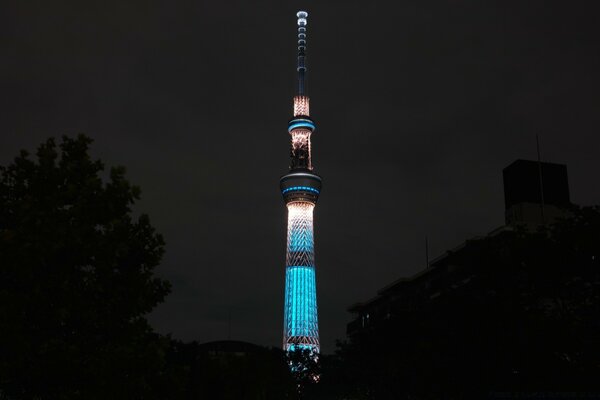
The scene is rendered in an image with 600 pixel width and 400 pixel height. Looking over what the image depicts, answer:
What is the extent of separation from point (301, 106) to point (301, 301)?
40.1m

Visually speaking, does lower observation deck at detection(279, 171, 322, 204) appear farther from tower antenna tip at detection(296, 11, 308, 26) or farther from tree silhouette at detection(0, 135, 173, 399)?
tree silhouette at detection(0, 135, 173, 399)

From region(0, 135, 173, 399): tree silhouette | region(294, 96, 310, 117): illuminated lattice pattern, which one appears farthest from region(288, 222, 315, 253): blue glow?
region(0, 135, 173, 399): tree silhouette

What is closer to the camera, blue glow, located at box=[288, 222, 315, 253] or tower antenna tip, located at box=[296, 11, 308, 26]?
blue glow, located at box=[288, 222, 315, 253]

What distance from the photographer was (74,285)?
22.6 meters

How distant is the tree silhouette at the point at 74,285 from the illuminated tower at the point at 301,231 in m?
110

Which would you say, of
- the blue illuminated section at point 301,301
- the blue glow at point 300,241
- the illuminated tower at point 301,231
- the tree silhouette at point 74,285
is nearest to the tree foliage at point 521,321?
the tree silhouette at point 74,285

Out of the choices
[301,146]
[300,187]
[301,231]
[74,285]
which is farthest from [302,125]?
[74,285]

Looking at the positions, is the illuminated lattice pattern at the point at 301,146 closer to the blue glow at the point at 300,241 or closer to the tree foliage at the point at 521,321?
the blue glow at the point at 300,241

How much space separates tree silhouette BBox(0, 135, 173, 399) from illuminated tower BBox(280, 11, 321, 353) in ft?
361

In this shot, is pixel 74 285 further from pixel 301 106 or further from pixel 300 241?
pixel 301 106

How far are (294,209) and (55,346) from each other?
415ft

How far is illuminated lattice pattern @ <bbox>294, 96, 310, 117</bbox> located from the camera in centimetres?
15512

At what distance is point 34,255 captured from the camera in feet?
70.8

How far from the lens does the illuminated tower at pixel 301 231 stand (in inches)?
5517
